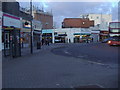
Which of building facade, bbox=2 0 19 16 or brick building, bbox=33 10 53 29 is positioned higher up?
brick building, bbox=33 10 53 29

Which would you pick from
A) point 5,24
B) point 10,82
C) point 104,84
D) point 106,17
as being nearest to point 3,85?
point 10,82

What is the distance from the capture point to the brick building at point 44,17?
80325mm

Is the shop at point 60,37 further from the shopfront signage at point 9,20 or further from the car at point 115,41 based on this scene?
the shopfront signage at point 9,20

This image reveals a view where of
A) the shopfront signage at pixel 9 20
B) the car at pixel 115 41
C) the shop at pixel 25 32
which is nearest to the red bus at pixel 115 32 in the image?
the car at pixel 115 41

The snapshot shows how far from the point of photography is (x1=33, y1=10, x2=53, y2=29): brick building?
264 ft

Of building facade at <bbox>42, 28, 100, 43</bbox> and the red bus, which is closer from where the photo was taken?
the red bus

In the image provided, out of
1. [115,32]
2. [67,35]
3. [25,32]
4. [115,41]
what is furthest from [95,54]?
[67,35]

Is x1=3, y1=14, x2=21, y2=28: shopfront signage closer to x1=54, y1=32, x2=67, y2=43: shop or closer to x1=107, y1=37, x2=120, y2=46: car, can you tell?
x1=107, y1=37, x2=120, y2=46: car

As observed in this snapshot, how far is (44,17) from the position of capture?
8531cm

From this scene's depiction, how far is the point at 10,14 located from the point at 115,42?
888 inches

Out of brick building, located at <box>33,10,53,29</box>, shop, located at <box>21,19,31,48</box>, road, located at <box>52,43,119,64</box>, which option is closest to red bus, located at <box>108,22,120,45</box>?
road, located at <box>52,43,119,64</box>

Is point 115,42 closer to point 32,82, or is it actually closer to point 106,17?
point 32,82

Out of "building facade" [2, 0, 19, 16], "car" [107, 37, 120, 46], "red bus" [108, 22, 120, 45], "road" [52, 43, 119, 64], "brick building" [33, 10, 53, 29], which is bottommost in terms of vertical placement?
"road" [52, 43, 119, 64]

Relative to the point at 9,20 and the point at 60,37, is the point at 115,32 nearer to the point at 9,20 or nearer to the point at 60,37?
the point at 9,20
